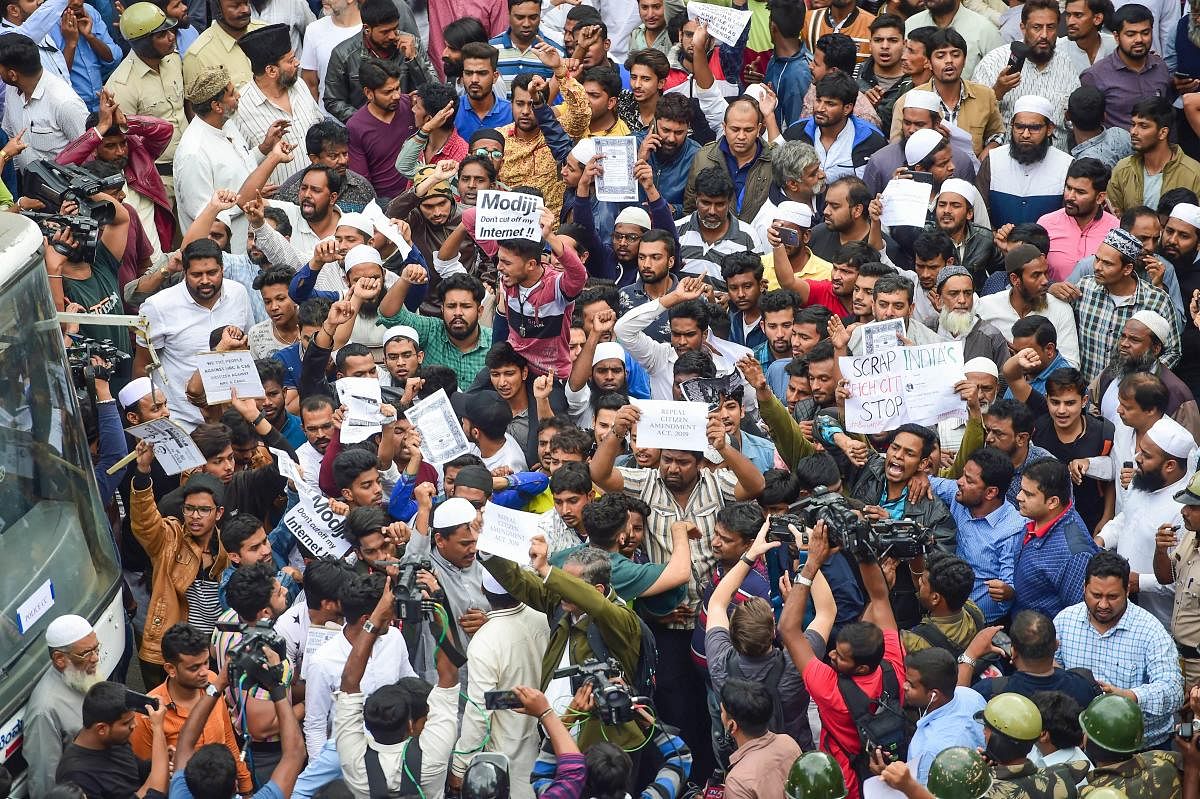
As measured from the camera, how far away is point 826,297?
1255cm

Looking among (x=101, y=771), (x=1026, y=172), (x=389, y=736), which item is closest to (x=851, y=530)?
(x=389, y=736)

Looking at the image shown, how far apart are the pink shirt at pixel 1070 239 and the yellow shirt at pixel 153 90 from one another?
20.5 feet

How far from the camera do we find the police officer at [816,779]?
304 inches

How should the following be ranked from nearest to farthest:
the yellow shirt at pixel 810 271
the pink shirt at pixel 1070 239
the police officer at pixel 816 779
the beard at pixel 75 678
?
the police officer at pixel 816 779 < the beard at pixel 75 678 < the yellow shirt at pixel 810 271 < the pink shirt at pixel 1070 239

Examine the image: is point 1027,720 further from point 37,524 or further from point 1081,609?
point 37,524

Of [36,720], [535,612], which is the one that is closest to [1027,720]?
[535,612]

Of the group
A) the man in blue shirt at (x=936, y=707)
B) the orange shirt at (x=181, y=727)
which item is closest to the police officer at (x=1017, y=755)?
the man in blue shirt at (x=936, y=707)

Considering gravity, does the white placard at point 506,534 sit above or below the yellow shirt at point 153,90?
above

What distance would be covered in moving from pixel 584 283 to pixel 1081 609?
367 cm

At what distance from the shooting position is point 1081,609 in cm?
948

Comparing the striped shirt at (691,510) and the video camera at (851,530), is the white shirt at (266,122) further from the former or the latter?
the video camera at (851,530)

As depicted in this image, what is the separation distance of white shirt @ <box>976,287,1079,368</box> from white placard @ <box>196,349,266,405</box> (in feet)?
14.9

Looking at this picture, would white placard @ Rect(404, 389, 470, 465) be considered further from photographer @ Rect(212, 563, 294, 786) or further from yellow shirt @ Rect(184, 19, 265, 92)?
yellow shirt @ Rect(184, 19, 265, 92)

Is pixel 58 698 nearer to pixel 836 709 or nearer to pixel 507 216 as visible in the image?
pixel 836 709
